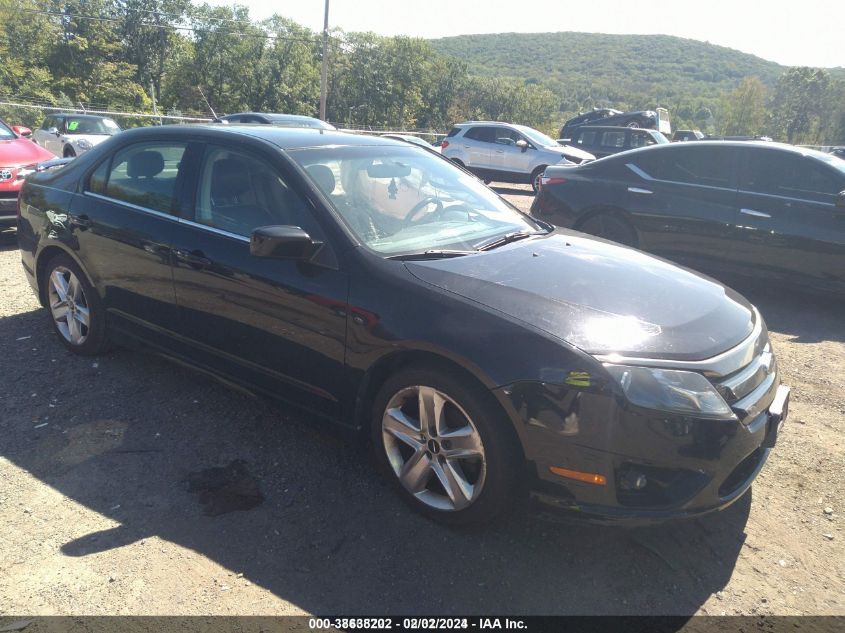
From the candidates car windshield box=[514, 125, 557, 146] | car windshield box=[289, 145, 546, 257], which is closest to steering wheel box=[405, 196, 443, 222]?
car windshield box=[289, 145, 546, 257]

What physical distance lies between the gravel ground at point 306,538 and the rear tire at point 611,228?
321cm

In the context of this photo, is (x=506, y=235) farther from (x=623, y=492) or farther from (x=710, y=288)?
(x=623, y=492)

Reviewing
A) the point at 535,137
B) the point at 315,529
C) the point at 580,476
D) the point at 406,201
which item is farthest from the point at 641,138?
the point at 315,529

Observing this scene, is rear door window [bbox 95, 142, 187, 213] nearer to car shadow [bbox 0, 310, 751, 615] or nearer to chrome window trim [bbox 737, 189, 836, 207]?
car shadow [bbox 0, 310, 751, 615]

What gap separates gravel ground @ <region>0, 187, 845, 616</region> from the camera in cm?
241

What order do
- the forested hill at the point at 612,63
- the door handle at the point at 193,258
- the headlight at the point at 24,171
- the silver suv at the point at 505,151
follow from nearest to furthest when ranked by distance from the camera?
the door handle at the point at 193,258, the headlight at the point at 24,171, the silver suv at the point at 505,151, the forested hill at the point at 612,63

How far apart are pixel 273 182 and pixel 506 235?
130 centimetres

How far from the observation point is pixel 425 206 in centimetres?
361

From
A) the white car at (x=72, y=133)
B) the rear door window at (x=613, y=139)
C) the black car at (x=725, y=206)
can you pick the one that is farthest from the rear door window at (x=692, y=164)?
the white car at (x=72, y=133)

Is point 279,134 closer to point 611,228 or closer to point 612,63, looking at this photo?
point 611,228

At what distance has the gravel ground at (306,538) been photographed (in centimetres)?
241

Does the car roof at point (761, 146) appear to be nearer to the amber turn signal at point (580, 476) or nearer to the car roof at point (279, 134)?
the car roof at point (279, 134)

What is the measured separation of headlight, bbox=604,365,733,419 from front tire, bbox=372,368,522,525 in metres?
0.49

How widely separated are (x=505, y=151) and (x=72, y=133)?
11.2m
